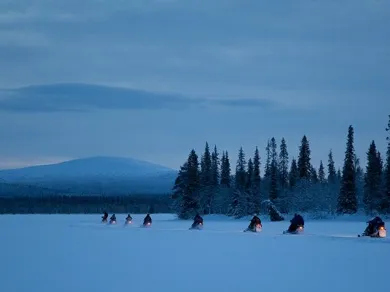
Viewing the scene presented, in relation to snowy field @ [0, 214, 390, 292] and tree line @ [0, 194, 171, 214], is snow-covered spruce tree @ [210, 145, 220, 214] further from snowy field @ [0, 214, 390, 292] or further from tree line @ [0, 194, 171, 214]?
snowy field @ [0, 214, 390, 292]

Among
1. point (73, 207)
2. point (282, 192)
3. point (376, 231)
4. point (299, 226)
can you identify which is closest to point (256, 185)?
point (282, 192)

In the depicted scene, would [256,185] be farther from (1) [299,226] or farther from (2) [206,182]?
(1) [299,226]

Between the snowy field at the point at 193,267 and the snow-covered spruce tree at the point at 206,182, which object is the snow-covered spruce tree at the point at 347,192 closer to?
the snow-covered spruce tree at the point at 206,182

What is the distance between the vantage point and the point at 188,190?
257ft

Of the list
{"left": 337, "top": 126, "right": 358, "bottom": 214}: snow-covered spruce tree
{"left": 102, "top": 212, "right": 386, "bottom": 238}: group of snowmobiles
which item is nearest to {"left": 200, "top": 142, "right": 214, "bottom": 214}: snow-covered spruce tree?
{"left": 337, "top": 126, "right": 358, "bottom": 214}: snow-covered spruce tree

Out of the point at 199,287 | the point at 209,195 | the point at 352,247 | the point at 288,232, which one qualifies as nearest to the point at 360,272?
the point at 199,287

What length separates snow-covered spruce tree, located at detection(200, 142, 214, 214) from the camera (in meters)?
90.8

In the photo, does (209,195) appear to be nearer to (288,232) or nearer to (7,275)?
(288,232)

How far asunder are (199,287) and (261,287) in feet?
4.44

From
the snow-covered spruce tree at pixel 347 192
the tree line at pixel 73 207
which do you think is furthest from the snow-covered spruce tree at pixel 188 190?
the tree line at pixel 73 207

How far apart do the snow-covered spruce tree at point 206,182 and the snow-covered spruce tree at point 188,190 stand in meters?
6.76

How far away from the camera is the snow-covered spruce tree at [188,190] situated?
7669 cm

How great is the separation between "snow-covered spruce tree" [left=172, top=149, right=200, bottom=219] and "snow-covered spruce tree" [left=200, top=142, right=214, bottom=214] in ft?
22.2

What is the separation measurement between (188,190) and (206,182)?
1682cm
